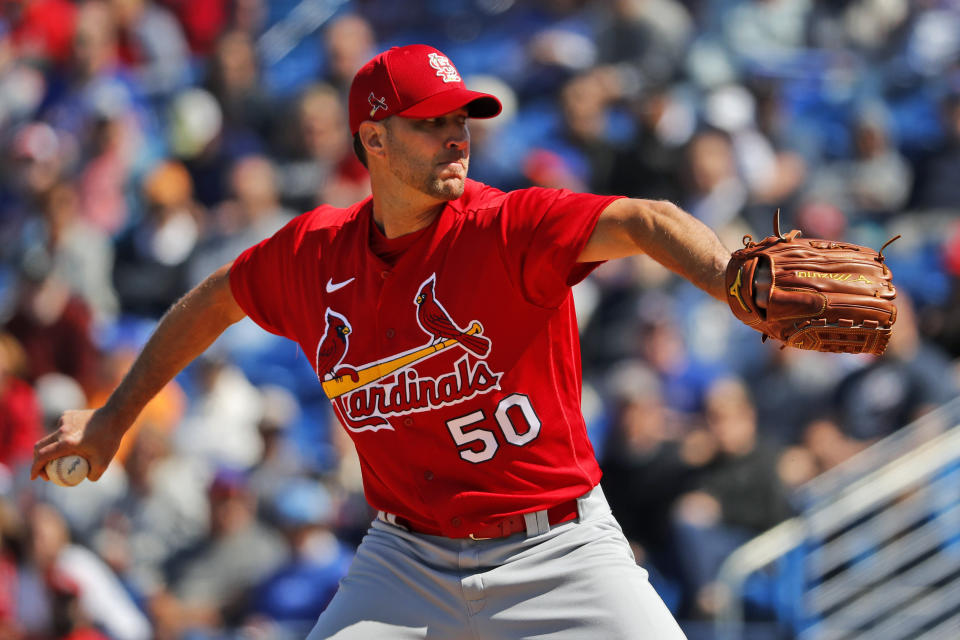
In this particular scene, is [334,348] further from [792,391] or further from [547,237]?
[792,391]

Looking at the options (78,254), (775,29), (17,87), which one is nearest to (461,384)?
(78,254)

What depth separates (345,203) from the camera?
8.58 m

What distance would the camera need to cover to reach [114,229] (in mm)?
9742

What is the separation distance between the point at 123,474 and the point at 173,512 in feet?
2.10

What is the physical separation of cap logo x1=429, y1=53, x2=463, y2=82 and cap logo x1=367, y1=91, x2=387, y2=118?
174 millimetres

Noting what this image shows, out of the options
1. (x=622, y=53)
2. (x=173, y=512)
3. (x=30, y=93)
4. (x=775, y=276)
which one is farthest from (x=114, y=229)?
(x=775, y=276)

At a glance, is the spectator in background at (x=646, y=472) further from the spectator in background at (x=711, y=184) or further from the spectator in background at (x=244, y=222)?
the spectator in background at (x=244, y=222)

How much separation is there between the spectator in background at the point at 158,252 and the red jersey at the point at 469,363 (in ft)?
18.5

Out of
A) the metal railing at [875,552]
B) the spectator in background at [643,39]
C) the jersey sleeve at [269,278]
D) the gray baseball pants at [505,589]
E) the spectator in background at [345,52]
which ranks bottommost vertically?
the metal railing at [875,552]

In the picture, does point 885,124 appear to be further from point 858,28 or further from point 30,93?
point 30,93

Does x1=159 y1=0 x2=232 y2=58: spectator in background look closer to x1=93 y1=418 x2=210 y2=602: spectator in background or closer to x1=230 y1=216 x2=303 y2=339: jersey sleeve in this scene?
x1=93 y1=418 x2=210 y2=602: spectator in background

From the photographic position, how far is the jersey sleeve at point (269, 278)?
3834mm

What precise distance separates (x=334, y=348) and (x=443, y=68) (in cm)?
86

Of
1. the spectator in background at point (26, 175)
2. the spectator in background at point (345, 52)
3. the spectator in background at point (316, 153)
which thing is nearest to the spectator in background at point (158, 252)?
the spectator in background at point (316, 153)
